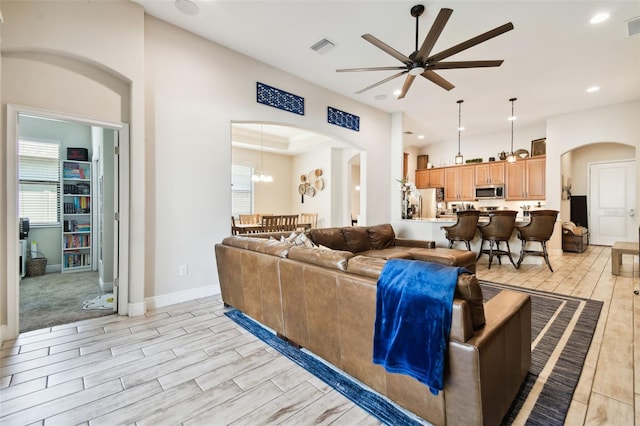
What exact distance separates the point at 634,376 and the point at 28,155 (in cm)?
815

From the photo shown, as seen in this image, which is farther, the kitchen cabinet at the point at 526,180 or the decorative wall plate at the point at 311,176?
the decorative wall plate at the point at 311,176

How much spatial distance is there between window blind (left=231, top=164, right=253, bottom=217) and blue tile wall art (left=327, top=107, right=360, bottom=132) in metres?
3.99

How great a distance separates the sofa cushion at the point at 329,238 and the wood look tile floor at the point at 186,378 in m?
1.56

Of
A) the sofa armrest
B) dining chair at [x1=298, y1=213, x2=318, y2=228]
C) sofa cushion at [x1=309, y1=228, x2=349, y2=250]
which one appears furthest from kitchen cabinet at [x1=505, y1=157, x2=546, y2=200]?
sofa cushion at [x1=309, y1=228, x2=349, y2=250]

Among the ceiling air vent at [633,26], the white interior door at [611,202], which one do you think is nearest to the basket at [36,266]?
the ceiling air vent at [633,26]

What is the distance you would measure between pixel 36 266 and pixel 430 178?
10.0 meters

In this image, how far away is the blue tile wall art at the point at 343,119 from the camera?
5323 mm

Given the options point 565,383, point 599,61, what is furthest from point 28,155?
point 599,61

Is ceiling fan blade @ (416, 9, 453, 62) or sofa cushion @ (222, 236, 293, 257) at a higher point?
ceiling fan blade @ (416, 9, 453, 62)

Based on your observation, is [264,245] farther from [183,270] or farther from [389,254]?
[389,254]

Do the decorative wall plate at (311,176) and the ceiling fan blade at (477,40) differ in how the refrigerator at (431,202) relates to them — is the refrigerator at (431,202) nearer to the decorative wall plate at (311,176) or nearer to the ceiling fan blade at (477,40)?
the decorative wall plate at (311,176)

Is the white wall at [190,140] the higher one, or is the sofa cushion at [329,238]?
the white wall at [190,140]

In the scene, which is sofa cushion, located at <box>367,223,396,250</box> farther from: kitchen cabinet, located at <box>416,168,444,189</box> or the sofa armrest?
kitchen cabinet, located at <box>416,168,444,189</box>

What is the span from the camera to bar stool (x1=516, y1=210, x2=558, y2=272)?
15.7ft
